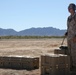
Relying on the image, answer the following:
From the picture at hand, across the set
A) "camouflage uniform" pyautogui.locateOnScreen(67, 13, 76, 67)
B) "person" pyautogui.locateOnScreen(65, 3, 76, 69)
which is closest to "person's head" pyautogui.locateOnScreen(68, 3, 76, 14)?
"person" pyautogui.locateOnScreen(65, 3, 76, 69)

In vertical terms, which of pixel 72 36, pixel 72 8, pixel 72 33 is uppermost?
pixel 72 8

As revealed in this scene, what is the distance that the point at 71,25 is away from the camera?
11758 millimetres

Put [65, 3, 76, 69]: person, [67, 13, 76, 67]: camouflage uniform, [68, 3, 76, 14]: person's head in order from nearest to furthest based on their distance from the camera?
[68, 3, 76, 14]: person's head < [65, 3, 76, 69]: person < [67, 13, 76, 67]: camouflage uniform

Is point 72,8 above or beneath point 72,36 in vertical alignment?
above

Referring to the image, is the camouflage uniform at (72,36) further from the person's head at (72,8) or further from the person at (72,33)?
the person's head at (72,8)

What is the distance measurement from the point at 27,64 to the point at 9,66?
981 mm

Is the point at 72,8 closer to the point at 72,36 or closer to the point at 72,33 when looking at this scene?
Result: the point at 72,33

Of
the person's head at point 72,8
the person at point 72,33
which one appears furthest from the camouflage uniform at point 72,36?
the person's head at point 72,8

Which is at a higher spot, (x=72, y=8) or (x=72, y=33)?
(x=72, y=8)

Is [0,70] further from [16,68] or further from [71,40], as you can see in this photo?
[71,40]

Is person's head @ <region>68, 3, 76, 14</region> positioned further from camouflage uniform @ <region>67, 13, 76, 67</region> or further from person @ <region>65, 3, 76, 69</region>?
camouflage uniform @ <region>67, 13, 76, 67</region>

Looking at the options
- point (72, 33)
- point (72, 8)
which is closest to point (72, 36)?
point (72, 33)

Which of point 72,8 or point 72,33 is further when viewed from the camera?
point 72,33

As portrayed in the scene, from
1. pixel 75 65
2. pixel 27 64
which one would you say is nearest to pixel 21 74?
pixel 27 64
